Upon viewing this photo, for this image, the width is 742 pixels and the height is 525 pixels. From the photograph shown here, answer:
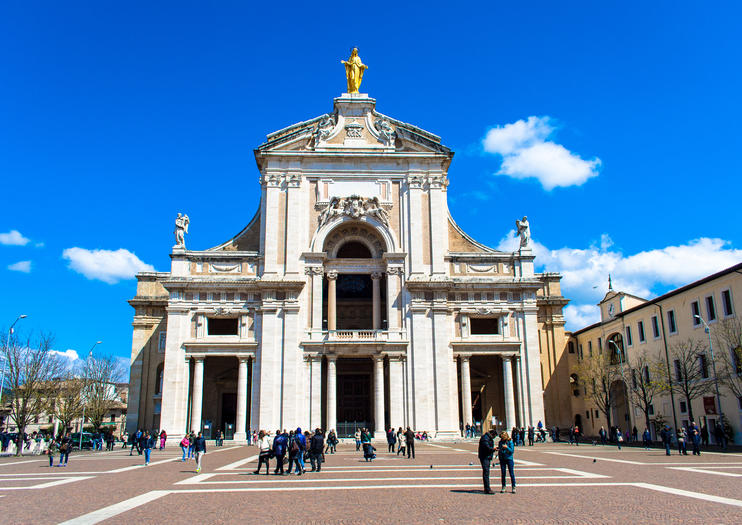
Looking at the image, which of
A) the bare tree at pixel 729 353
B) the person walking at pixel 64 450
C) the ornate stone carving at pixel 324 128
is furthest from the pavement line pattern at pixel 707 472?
the ornate stone carving at pixel 324 128

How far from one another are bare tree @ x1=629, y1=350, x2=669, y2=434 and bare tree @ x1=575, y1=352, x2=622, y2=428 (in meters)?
1.78

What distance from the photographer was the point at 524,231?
48938 millimetres

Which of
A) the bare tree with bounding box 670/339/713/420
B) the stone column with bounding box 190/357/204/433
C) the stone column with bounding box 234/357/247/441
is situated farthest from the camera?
the stone column with bounding box 234/357/247/441

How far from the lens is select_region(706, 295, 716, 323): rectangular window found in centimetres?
3912

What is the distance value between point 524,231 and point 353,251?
45.9 ft

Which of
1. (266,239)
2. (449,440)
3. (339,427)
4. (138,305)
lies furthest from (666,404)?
(138,305)

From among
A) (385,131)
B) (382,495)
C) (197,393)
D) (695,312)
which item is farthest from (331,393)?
(382,495)

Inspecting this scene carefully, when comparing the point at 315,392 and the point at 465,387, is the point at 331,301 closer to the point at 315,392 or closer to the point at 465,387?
the point at 315,392

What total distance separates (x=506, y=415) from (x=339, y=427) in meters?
12.5

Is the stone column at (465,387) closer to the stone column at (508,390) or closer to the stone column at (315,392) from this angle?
the stone column at (508,390)

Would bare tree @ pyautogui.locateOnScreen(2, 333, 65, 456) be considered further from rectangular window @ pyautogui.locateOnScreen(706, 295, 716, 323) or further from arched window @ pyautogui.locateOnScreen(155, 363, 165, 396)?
rectangular window @ pyautogui.locateOnScreen(706, 295, 716, 323)

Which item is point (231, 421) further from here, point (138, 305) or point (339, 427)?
point (138, 305)

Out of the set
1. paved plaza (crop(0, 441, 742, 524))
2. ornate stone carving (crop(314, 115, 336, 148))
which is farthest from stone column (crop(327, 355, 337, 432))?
paved plaza (crop(0, 441, 742, 524))

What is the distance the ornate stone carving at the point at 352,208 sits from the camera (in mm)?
47188
